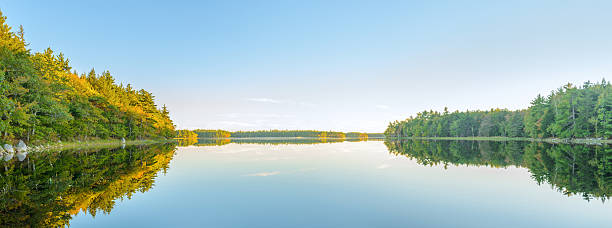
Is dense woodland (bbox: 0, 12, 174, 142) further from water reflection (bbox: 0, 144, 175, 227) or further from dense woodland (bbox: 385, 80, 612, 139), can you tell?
dense woodland (bbox: 385, 80, 612, 139)

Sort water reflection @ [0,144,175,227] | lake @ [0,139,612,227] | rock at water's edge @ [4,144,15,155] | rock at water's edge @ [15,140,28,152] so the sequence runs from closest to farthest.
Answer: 1. lake @ [0,139,612,227]
2. water reflection @ [0,144,175,227]
3. rock at water's edge @ [4,144,15,155]
4. rock at water's edge @ [15,140,28,152]

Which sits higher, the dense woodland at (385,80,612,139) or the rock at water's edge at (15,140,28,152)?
the dense woodland at (385,80,612,139)

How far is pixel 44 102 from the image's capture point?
31547 mm

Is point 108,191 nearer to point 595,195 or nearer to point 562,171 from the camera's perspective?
point 595,195

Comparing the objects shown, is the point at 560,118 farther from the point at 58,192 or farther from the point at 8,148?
the point at 8,148

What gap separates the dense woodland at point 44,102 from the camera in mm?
27752

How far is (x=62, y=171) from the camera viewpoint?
15930 millimetres

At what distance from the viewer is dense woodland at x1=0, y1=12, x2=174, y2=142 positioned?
91.0 feet

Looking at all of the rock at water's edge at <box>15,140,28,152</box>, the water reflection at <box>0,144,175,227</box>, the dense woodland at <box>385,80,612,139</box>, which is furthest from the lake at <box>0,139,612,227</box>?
the dense woodland at <box>385,80,612,139</box>

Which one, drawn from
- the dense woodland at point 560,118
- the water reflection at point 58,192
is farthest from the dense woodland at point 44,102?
the dense woodland at point 560,118

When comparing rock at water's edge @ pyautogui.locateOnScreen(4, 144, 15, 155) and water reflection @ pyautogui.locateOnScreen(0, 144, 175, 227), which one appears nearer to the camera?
water reflection @ pyautogui.locateOnScreen(0, 144, 175, 227)

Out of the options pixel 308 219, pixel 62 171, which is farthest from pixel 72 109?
pixel 308 219

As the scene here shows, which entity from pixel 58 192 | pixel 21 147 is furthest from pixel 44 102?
pixel 58 192

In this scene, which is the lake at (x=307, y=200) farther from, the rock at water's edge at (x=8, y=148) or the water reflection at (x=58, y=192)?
the rock at water's edge at (x=8, y=148)
